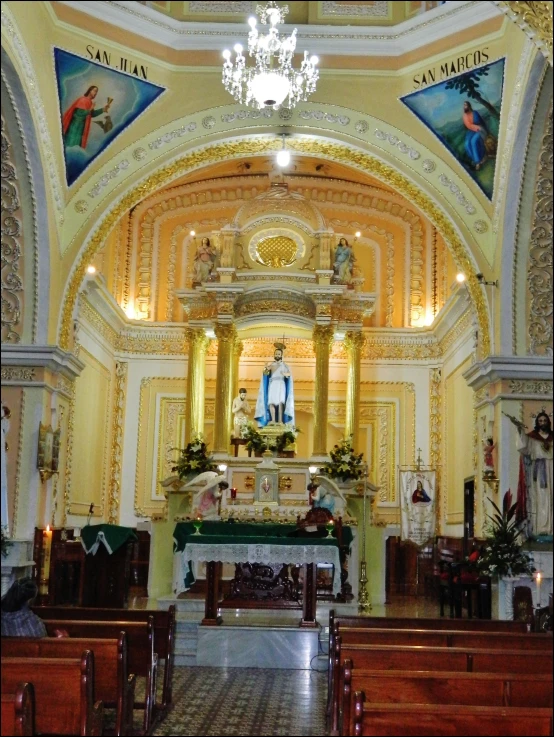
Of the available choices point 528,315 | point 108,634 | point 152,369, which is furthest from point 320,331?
point 108,634

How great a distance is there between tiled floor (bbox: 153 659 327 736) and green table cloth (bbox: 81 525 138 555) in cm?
278

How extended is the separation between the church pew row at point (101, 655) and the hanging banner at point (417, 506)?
11.4 metres

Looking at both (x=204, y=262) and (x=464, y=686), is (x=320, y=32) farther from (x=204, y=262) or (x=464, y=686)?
(x=464, y=686)

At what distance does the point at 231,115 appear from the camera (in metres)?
14.0

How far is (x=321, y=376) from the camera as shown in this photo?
17266 mm

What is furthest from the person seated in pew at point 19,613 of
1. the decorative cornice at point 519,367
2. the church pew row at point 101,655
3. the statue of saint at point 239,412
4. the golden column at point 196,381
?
the statue of saint at point 239,412

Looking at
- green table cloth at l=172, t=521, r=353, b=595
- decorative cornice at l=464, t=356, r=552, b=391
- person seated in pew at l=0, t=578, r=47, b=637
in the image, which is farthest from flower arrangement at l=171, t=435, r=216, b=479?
person seated in pew at l=0, t=578, r=47, b=637

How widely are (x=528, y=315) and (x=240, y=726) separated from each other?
307 inches

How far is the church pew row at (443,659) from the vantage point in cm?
610

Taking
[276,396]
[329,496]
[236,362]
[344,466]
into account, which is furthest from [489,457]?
[236,362]

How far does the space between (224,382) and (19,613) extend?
1101 cm

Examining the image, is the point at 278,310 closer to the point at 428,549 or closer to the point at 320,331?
the point at 320,331

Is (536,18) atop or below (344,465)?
atop

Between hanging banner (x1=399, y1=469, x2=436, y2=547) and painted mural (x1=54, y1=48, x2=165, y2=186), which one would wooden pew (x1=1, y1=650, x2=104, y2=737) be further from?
hanging banner (x1=399, y1=469, x2=436, y2=547)
